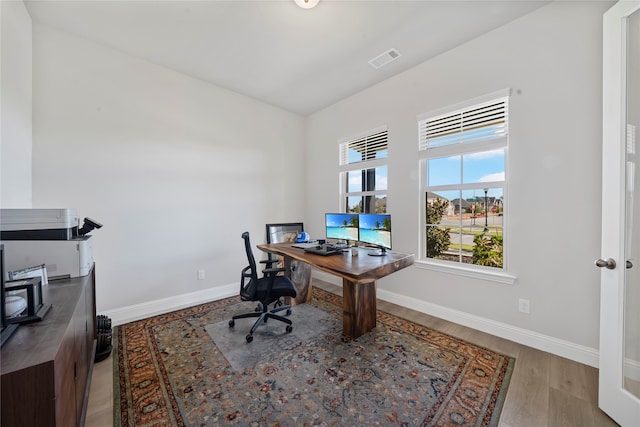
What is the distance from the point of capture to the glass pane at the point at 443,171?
273 cm

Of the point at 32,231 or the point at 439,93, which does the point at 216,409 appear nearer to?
the point at 32,231

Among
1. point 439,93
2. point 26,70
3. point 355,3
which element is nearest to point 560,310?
point 439,93

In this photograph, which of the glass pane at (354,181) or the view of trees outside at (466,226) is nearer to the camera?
the view of trees outside at (466,226)

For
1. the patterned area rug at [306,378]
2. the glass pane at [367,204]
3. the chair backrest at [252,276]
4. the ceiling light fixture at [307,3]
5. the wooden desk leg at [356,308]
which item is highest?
the ceiling light fixture at [307,3]

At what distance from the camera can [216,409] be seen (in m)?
1.53

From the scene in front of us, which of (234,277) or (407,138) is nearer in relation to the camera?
(407,138)

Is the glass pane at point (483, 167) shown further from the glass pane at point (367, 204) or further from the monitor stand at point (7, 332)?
the monitor stand at point (7, 332)

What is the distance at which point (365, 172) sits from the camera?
3.71m

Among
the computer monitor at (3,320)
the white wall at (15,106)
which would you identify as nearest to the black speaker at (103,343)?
the white wall at (15,106)

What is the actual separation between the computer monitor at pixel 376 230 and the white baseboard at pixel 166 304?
206cm

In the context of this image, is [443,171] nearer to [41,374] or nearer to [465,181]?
[465,181]

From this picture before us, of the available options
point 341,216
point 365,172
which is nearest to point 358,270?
point 341,216

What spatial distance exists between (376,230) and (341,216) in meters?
0.59

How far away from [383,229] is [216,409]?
191 centimetres
